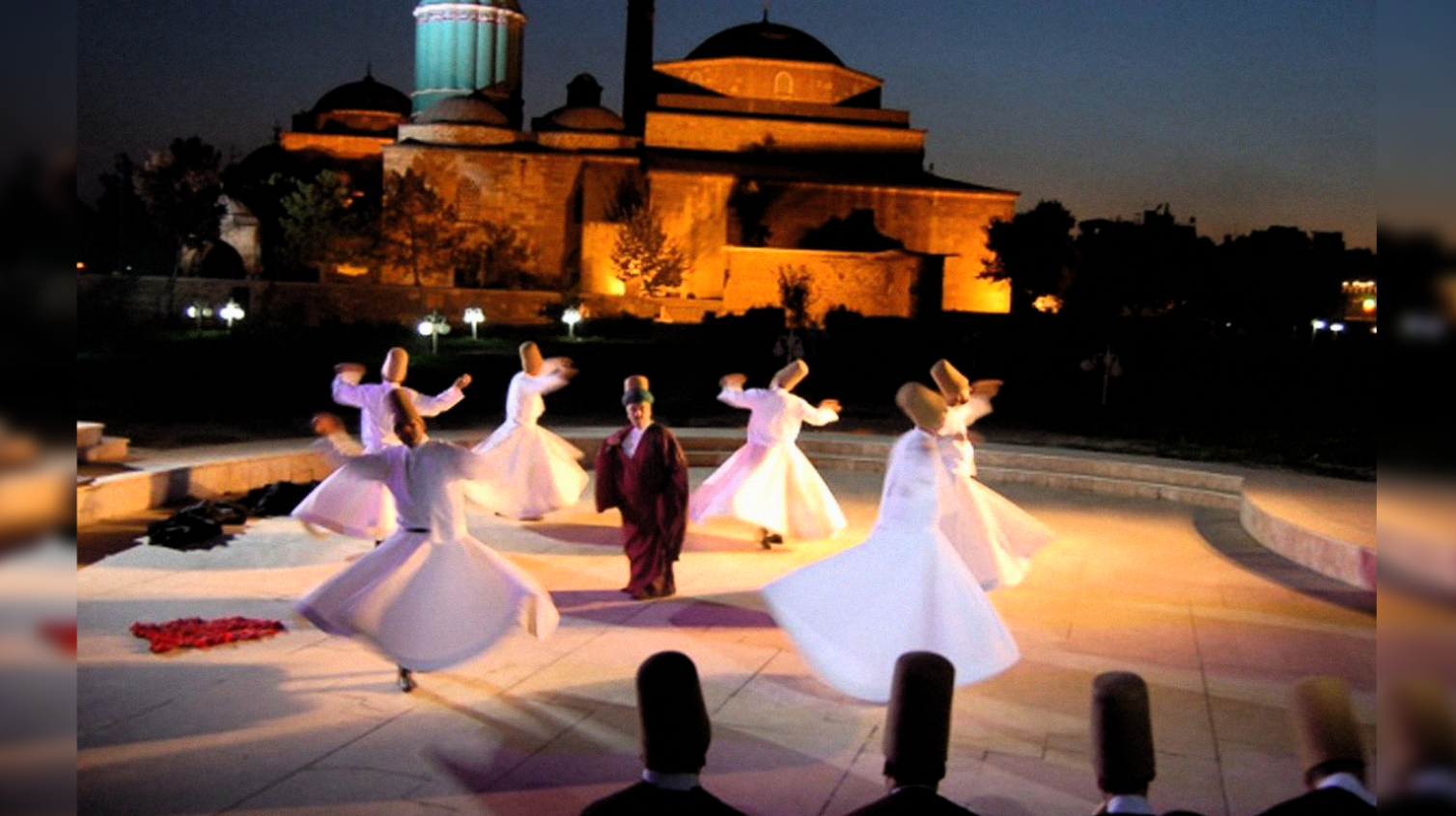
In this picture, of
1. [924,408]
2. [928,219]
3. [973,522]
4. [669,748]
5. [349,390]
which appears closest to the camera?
[669,748]

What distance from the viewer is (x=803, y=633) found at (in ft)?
25.3

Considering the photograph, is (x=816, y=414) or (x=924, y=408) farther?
(x=816, y=414)

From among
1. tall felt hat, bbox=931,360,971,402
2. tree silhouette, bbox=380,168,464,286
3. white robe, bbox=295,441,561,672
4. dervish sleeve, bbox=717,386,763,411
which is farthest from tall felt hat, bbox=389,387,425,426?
tree silhouette, bbox=380,168,464,286

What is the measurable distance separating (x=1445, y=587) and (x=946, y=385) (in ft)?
28.0

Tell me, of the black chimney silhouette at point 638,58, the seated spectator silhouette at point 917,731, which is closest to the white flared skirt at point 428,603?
the seated spectator silhouette at point 917,731

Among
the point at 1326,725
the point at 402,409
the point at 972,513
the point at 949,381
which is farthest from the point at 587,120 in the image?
the point at 1326,725

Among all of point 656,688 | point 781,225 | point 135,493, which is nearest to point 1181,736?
point 656,688

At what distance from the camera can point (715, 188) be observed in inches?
2288

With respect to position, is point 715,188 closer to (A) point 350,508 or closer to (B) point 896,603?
(A) point 350,508

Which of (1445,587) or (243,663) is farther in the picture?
(243,663)

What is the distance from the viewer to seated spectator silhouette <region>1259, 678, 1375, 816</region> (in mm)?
3154

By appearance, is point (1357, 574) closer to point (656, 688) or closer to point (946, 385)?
point (946, 385)

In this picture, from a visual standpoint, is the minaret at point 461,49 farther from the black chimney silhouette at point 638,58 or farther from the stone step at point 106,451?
the stone step at point 106,451

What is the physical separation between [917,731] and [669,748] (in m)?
0.69
